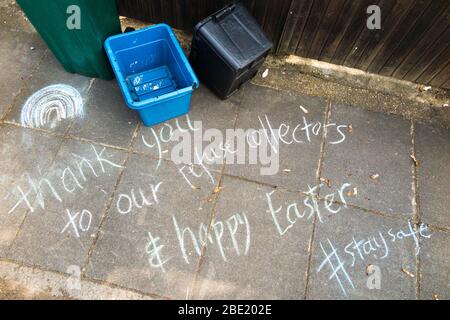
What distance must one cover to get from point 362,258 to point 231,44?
222 cm

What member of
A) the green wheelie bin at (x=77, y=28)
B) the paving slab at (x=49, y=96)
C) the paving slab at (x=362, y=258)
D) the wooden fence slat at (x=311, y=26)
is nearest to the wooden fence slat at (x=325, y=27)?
the wooden fence slat at (x=311, y=26)

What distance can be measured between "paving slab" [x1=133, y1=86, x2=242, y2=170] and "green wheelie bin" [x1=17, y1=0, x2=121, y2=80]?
82 cm

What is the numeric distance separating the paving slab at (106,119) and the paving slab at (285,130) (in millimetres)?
1069

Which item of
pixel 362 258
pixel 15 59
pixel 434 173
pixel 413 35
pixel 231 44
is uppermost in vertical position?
pixel 413 35

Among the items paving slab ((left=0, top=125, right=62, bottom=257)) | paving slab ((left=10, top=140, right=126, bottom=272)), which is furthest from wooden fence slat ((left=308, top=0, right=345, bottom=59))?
paving slab ((left=0, top=125, right=62, bottom=257))

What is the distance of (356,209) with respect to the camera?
10.0ft

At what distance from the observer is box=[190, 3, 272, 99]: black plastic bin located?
9.50 ft

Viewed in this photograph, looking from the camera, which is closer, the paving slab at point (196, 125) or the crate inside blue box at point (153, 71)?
the crate inside blue box at point (153, 71)

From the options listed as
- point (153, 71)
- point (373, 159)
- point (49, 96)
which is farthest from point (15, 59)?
point (373, 159)

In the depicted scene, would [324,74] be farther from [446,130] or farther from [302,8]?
[446,130]

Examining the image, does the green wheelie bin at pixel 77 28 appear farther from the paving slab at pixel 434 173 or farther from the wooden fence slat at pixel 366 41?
the paving slab at pixel 434 173

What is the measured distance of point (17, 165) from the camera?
3.02 meters

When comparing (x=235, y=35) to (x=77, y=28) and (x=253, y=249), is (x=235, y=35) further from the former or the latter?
(x=253, y=249)

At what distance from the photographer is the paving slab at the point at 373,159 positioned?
312 cm
